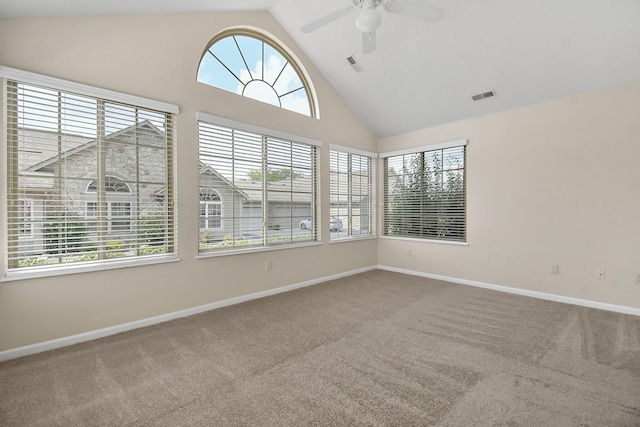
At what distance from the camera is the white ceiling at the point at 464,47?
2.73 m

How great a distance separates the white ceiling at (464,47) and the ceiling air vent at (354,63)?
0.07 m

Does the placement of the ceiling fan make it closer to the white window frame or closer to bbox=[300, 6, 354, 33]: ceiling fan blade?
bbox=[300, 6, 354, 33]: ceiling fan blade

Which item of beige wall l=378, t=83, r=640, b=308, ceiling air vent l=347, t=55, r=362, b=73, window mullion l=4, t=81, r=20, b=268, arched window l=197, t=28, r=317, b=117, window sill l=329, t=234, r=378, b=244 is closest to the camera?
window mullion l=4, t=81, r=20, b=268

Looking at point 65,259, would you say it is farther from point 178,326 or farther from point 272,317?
point 272,317

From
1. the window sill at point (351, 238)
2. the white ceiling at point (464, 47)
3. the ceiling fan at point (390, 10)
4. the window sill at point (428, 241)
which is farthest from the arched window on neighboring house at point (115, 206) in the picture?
the window sill at point (428, 241)

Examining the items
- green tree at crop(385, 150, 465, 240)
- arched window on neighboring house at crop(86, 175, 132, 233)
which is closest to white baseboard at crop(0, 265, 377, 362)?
arched window on neighboring house at crop(86, 175, 132, 233)

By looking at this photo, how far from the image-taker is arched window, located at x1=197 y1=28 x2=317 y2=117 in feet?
11.4

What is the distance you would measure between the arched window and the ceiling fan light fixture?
1.79m

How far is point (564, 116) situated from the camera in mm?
3584

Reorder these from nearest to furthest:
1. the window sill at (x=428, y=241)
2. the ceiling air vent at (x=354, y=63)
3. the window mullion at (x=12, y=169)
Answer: the window mullion at (x=12, y=169) < the ceiling air vent at (x=354, y=63) < the window sill at (x=428, y=241)

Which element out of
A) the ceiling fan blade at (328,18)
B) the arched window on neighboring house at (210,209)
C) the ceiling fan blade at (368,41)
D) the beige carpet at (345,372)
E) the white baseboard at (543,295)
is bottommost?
the beige carpet at (345,372)

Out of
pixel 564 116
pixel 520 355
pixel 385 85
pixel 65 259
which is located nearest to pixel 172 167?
pixel 65 259

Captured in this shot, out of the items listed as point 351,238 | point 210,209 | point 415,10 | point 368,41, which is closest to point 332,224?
point 351,238

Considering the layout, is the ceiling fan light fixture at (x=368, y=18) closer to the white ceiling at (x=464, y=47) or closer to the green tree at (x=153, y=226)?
the white ceiling at (x=464, y=47)
